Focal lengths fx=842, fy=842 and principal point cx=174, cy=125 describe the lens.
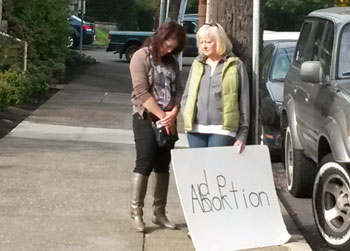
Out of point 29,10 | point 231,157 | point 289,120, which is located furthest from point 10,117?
point 231,157

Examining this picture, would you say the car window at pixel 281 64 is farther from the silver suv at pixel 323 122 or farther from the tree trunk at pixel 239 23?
the tree trunk at pixel 239 23

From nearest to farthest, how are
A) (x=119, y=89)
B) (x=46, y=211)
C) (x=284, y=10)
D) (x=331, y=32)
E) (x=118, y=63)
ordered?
(x=46, y=211) < (x=331, y=32) < (x=119, y=89) < (x=118, y=63) < (x=284, y=10)

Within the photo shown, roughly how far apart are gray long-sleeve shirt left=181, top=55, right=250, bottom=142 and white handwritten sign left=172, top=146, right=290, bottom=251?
22 centimetres

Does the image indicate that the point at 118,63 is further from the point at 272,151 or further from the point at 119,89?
the point at 272,151

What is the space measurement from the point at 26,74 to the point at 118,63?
14454 millimetres

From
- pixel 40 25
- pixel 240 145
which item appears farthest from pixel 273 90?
pixel 40 25

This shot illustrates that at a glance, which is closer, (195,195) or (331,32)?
(195,195)

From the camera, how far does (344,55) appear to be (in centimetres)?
773

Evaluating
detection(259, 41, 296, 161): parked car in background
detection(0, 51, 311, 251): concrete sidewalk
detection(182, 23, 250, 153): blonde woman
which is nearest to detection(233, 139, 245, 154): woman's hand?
detection(182, 23, 250, 153): blonde woman

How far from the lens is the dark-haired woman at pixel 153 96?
6.57 meters

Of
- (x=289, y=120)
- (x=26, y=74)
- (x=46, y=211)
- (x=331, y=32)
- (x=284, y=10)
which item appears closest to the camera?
(x=46, y=211)

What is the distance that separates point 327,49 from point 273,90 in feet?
10.2

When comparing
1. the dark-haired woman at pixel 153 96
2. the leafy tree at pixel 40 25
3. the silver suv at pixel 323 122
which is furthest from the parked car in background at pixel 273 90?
the leafy tree at pixel 40 25

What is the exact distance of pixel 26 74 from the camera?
15.2 m
